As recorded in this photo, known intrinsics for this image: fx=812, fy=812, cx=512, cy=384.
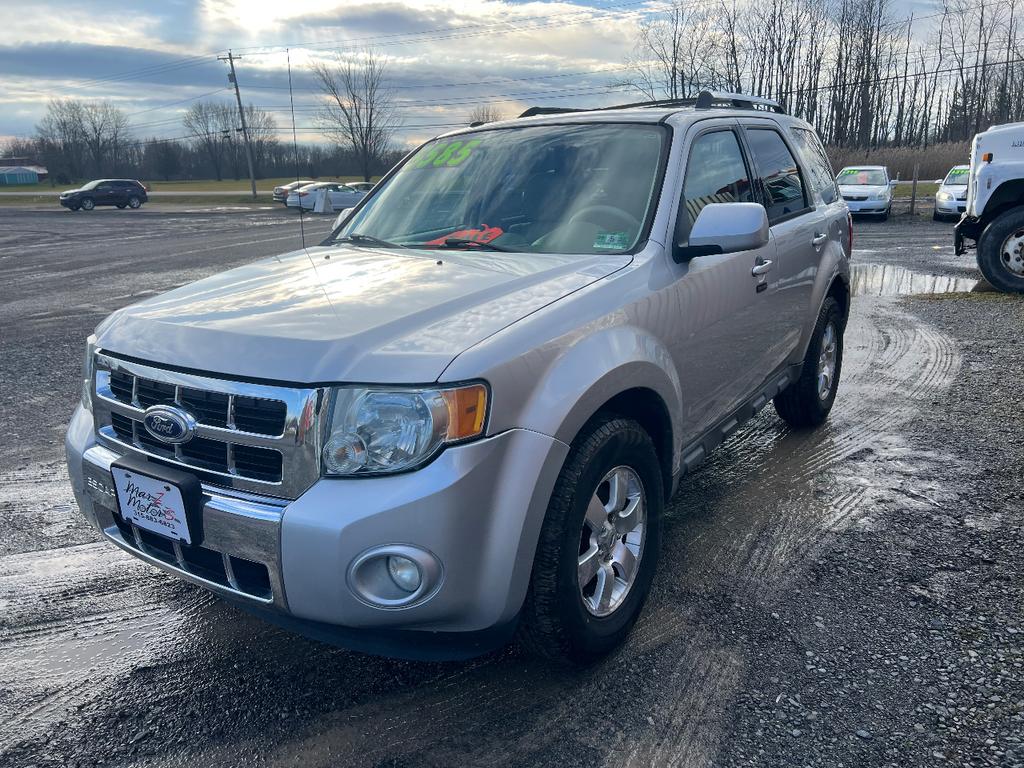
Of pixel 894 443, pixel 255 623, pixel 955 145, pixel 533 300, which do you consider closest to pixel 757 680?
pixel 533 300

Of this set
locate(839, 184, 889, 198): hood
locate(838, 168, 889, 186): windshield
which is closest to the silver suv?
locate(839, 184, 889, 198): hood

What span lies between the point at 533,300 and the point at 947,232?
19.4 m

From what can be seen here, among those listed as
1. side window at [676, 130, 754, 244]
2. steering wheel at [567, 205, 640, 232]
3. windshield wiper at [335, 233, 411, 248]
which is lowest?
windshield wiper at [335, 233, 411, 248]

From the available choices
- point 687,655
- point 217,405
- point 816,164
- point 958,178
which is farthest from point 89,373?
point 958,178

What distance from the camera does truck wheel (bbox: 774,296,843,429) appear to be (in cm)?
498

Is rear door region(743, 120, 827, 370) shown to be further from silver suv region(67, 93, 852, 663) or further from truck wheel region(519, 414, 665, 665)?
truck wheel region(519, 414, 665, 665)

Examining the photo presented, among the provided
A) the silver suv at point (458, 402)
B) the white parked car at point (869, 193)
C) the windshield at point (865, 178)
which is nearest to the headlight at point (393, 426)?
the silver suv at point (458, 402)

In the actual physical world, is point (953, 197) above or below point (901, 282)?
above

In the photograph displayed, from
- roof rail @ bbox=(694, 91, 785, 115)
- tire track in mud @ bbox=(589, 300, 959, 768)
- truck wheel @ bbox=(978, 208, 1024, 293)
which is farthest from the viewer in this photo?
truck wheel @ bbox=(978, 208, 1024, 293)

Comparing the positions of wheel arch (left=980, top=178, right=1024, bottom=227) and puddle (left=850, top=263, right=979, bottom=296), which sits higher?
wheel arch (left=980, top=178, right=1024, bottom=227)

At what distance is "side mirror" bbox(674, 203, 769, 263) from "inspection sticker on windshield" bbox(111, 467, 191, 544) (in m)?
2.02

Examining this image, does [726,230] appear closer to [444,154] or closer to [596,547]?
[596,547]

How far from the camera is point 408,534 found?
2.13 m

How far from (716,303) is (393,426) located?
5.89 feet
